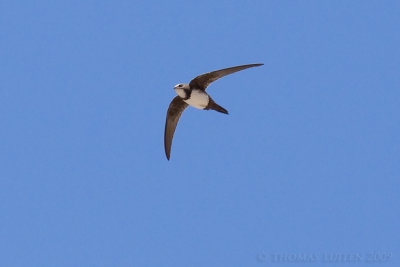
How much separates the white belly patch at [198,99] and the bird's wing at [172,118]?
945 mm

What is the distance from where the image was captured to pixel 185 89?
17672 millimetres

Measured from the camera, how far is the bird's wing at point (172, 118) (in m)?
19.1

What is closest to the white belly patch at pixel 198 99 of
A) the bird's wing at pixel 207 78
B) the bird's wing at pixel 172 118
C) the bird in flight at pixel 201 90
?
the bird in flight at pixel 201 90

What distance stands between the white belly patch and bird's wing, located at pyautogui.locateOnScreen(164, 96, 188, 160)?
3.10 ft

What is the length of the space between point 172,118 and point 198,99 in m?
1.77

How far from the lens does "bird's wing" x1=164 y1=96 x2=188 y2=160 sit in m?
19.1

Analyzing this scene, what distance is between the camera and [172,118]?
19.4 meters

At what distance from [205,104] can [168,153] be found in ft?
7.55

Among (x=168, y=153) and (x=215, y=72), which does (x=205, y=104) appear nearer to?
(x=215, y=72)

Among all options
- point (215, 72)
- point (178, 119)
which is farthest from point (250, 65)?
point (178, 119)

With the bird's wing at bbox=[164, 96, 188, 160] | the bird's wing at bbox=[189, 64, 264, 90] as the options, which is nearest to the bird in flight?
the bird's wing at bbox=[189, 64, 264, 90]

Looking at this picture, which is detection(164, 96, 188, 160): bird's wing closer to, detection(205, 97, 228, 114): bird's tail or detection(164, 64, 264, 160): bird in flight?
detection(164, 64, 264, 160): bird in flight

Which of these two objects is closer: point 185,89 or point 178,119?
point 185,89

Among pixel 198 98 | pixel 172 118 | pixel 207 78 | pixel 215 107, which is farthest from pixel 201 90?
pixel 172 118
